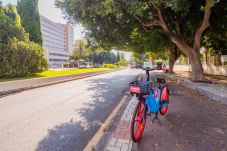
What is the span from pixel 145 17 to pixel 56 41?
133 meters

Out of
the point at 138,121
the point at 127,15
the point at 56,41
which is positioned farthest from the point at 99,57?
the point at 138,121

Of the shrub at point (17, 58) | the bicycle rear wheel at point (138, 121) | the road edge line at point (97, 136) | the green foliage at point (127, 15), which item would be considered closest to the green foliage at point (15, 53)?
the shrub at point (17, 58)

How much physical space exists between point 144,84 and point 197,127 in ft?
6.63

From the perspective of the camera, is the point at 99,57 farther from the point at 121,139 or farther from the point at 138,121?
the point at 121,139

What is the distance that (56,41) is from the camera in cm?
13750

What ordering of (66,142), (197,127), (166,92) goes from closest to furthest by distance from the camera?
(66,142) → (197,127) → (166,92)

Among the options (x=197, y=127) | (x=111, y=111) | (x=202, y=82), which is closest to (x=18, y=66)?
(x=111, y=111)

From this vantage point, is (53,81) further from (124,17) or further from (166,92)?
(166,92)

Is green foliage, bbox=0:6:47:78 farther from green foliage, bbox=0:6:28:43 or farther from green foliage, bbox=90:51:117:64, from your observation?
green foliage, bbox=90:51:117:64

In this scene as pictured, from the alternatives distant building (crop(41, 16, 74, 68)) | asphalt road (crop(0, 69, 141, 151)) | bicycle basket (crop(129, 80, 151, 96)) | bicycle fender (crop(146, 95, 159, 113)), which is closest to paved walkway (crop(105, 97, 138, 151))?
asphalt road (crop(0, 69, 141, 151))

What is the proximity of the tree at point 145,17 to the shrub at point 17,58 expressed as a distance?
21.4 ft

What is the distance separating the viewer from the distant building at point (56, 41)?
106 m

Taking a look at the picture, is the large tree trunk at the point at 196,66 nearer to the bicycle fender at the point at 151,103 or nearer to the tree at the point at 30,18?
the bicycle fender at the point at 151,103

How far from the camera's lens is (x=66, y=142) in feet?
12.6
